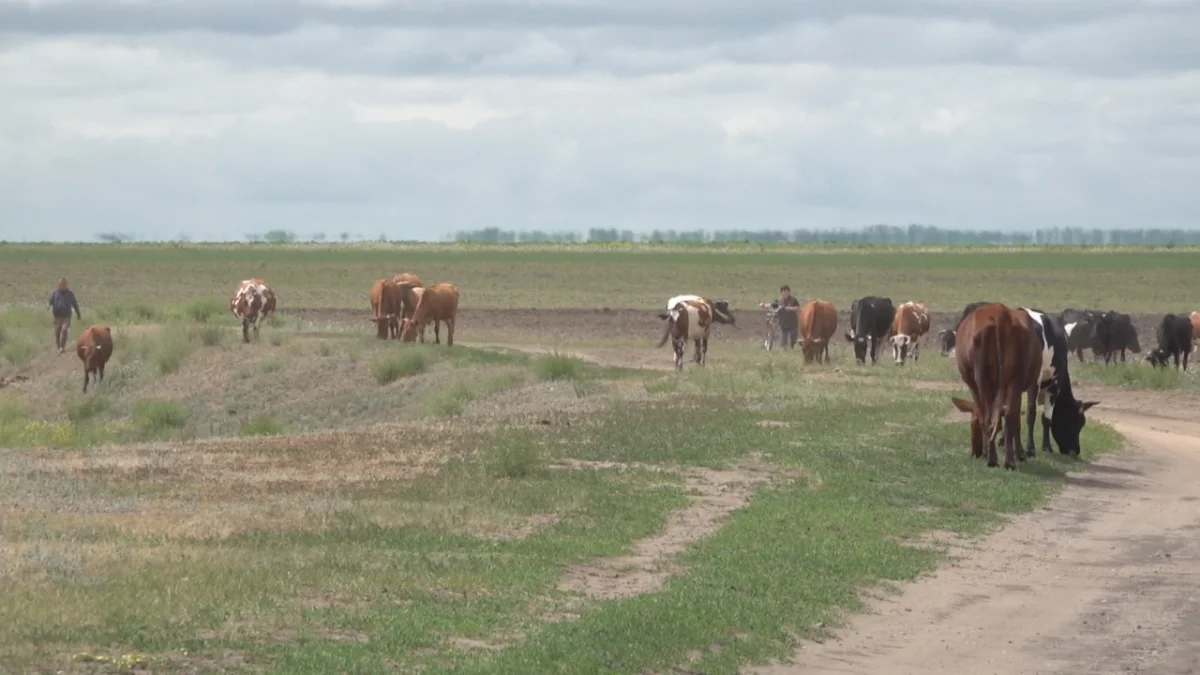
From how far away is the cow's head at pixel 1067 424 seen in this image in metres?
22.2

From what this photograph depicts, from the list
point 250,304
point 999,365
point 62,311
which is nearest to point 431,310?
point 250,304

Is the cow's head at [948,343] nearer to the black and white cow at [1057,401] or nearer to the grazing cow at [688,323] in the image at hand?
the grazing cow at [688,323]

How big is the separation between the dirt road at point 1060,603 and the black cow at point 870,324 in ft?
67.0

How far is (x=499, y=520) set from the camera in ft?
51.2

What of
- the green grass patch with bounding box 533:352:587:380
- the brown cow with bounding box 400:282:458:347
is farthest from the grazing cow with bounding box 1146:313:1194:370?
the brown cow with bounding box 400:282:458:347

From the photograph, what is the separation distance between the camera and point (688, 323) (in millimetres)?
36406

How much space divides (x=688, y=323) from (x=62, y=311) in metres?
14.2

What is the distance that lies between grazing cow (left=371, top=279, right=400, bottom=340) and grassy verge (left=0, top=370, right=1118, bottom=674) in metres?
16.7

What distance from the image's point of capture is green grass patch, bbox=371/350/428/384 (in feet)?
114

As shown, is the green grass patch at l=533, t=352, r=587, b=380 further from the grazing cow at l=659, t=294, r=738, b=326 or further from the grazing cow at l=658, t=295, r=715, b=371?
the grazing cow at l=659, t=294, r=738, b=326

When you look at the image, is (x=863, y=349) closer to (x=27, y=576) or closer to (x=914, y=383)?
(x=914, y=383)

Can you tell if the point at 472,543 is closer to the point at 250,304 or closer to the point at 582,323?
the point at 250,304

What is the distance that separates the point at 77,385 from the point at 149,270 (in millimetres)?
67967

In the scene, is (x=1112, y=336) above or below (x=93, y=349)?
above
